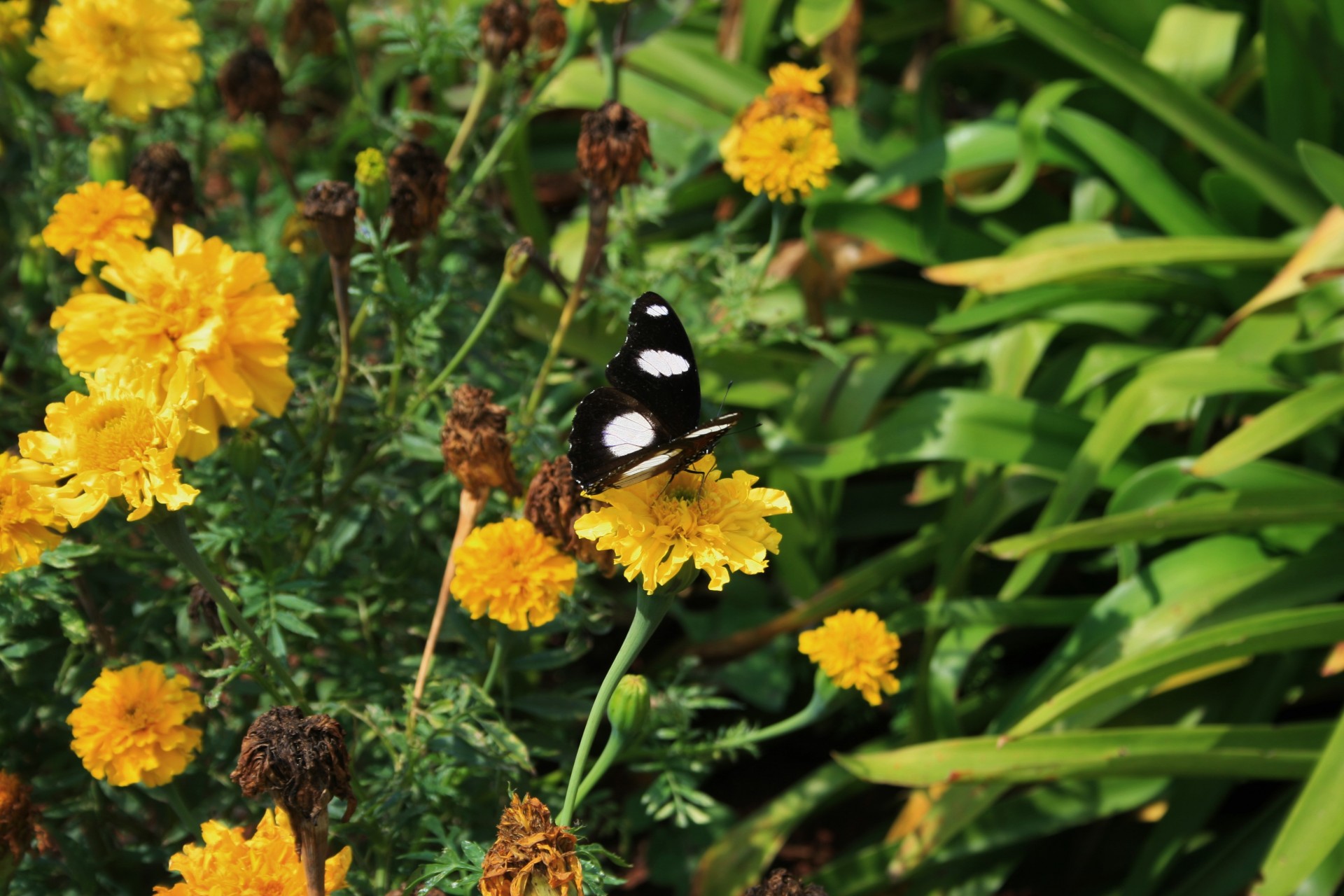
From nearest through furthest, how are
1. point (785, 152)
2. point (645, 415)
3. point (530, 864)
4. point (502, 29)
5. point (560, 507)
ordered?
point (530, 864) → point (645, 415) → point (560, 507) → point (785, 152) → point (502, 29)

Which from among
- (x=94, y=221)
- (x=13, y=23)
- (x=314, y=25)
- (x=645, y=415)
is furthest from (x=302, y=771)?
(x=314, y=25)

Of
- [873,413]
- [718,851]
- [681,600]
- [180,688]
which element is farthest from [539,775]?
[873,413]

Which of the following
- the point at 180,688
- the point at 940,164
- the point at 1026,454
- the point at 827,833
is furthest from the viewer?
the point at 940,164

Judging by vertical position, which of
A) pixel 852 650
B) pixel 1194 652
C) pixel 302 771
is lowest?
pixel 1194 652

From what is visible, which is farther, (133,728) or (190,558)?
(133,728)

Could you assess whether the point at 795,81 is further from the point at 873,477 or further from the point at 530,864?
the point at 530,864

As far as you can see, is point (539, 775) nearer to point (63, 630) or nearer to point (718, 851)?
point (718, 851)
